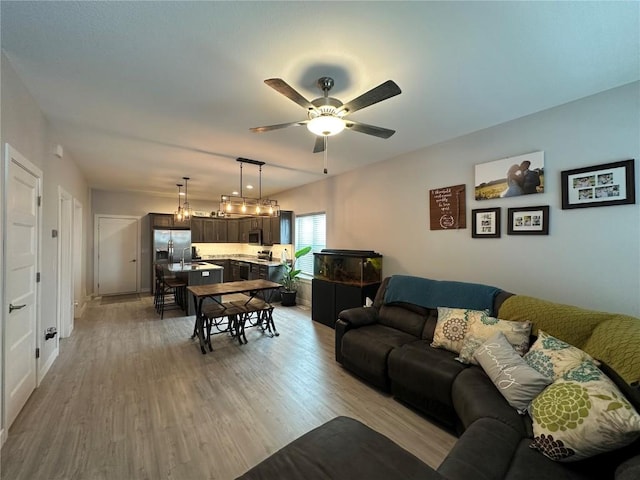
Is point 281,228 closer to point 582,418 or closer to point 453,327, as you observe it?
point 453,327

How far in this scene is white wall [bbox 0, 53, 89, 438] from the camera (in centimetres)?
Answer: 199

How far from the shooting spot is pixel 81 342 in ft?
12.5

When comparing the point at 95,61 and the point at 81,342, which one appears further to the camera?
the point at 81,342

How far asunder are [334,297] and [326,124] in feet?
10.6

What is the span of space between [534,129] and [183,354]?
4800 mm

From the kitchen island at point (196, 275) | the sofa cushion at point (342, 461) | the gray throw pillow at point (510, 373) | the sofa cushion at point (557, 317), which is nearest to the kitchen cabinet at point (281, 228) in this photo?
the kitchen island at point (196, 275)

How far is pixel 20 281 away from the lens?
2.27m

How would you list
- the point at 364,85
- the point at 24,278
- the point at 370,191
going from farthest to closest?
1. the point at 370,191
2. the point at 24,278
3. the point at 364,85

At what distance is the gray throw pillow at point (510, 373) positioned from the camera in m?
1.69

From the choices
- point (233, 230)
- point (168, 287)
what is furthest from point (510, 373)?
point (233, 230)

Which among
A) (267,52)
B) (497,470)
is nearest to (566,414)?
(497,470)

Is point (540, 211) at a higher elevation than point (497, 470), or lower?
higher

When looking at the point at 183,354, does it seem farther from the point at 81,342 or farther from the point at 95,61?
the point at 95,61

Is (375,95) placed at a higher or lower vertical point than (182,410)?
higher
